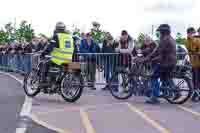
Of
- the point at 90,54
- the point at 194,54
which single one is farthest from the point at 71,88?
the point at 90,54

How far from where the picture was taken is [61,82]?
13719 mm

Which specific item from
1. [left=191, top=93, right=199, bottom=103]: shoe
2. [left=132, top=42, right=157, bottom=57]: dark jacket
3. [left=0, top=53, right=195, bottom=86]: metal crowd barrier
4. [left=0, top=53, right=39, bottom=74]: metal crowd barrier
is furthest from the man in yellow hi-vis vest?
[left=0, top=53, right=39, bottom=74]: metal crowd barrier

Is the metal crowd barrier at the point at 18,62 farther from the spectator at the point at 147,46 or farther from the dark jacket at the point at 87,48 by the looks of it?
the spectator at the point at 147,46

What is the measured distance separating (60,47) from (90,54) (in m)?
4.01

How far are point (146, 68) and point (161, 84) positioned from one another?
752mm

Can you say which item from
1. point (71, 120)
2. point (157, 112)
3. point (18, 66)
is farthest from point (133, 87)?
point (18, 66)

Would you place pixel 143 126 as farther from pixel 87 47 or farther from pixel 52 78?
pixel 87 47

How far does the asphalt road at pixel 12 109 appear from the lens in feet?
31.0

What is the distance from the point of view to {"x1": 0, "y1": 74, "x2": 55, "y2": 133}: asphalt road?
31.0 feet

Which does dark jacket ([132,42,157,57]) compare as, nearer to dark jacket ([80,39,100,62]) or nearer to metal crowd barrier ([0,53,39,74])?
dark jacket ([80,39,100,62])

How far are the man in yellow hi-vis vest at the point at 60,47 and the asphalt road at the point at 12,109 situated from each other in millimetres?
1277

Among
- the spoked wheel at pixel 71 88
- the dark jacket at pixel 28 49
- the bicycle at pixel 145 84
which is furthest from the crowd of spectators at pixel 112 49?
the dark jacket at pixel 28 49

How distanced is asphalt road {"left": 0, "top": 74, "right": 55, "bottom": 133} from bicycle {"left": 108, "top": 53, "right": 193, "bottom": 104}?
2443 millimetres

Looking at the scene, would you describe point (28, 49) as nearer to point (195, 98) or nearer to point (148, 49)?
point (148, 49)
